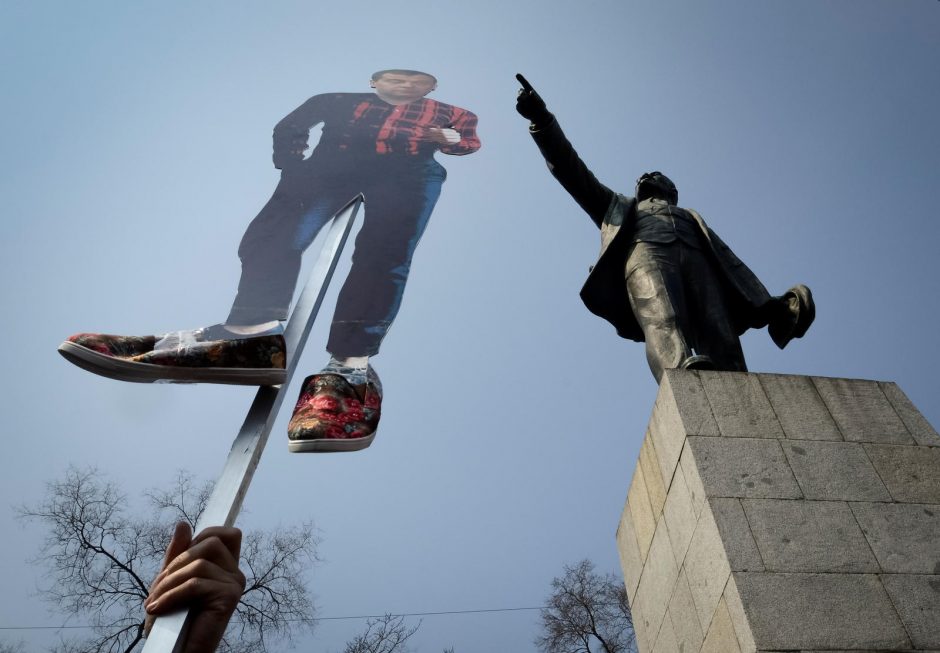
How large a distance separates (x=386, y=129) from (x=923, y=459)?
4.80 metres

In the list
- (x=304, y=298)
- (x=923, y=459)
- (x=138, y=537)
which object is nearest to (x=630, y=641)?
(x=138, y=537)

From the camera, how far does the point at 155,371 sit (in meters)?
→ 3.43

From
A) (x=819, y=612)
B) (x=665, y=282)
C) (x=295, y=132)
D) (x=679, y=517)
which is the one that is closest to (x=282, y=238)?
(x=295, y=132)

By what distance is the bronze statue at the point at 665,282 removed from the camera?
5.37 m

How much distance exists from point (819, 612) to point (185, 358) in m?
3.31

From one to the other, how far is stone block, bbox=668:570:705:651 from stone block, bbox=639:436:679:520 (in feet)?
1.73

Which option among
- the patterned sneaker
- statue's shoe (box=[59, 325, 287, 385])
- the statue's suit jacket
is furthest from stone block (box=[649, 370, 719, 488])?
statue's shoe (box=[59, 325, 287, 385])

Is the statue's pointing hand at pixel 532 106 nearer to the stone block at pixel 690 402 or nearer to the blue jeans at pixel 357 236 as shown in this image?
the blue jeans at pixel 357 236

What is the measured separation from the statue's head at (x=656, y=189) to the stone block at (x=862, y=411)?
2.85 metres

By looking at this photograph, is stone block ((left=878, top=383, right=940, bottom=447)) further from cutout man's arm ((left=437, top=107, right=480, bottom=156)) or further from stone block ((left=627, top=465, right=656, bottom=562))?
cutout man's arm ((left=437, top=107, right=480, bottom=156))

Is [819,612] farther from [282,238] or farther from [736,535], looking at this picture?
[282,238]

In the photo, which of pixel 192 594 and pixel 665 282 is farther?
pixel 665 282

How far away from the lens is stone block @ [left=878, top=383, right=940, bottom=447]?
4.36m

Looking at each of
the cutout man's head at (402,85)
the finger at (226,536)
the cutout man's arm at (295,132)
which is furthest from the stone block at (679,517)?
the cutout man's head at (402,85)
